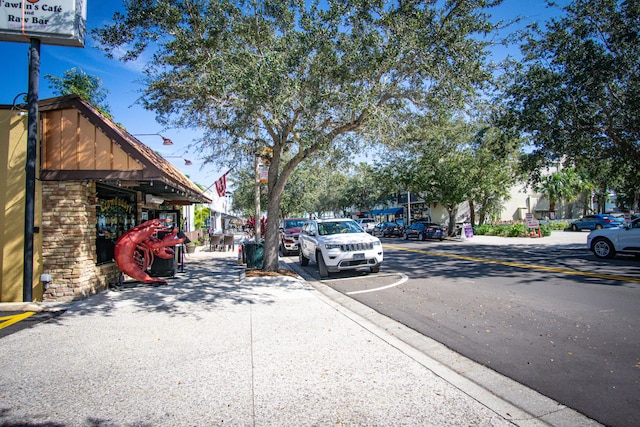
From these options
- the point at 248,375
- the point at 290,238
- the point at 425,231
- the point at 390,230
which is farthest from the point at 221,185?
the point at 390,230

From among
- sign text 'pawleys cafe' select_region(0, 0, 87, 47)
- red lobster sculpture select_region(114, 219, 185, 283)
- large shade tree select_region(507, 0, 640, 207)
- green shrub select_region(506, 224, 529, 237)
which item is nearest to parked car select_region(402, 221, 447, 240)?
green shrub select_region(506, 224, 529, 237)

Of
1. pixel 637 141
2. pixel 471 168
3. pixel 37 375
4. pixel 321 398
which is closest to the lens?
pixel 321 398

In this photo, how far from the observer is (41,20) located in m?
7.25

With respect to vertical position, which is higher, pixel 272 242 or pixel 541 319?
pixel 272 242

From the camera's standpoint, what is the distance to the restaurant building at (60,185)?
728 centimetres

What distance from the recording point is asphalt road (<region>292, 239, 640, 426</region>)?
134 inches

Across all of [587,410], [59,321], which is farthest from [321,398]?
[59,321]

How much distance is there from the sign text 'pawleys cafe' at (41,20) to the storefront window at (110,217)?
3.36 m

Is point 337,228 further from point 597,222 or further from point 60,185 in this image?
point 597,222

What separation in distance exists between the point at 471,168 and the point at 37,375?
25.9 metres

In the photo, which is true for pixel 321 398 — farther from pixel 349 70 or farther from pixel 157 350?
pixel 349 70

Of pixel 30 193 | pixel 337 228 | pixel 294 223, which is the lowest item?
pixel 337 228

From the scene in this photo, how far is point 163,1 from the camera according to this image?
8211 mm

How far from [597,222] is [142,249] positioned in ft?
119
